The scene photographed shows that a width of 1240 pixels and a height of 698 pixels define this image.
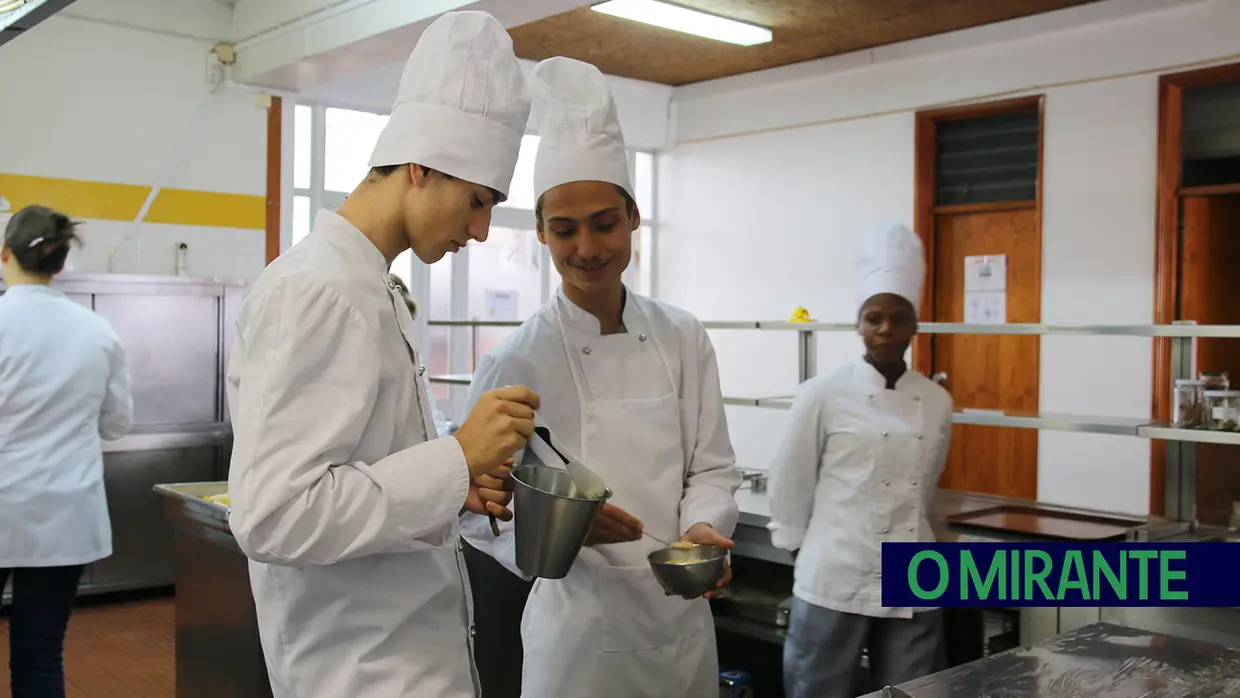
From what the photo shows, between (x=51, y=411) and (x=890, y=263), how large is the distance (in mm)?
2413

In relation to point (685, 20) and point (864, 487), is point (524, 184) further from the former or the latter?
point (864, 487)

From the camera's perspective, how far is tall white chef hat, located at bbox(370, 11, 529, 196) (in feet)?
4.26

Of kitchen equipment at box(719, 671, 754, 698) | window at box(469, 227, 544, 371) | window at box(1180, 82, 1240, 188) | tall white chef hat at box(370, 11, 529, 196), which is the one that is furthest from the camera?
window at box(469, 227, 544, 371)

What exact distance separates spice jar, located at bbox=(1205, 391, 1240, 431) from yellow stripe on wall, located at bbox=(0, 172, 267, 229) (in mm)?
4618

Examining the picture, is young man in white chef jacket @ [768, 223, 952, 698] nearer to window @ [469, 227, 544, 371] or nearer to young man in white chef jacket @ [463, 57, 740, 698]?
young man in white chef jacket @ [463, 57, 740, 698]

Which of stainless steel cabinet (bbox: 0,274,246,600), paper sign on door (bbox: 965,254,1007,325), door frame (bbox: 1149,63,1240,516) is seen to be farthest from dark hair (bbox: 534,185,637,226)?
paper sign on door (bbox: 965,254,1007,325)

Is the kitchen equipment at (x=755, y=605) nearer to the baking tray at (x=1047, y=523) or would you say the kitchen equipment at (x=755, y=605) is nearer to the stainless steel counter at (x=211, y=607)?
the baking tray at (x=1047, y=523)

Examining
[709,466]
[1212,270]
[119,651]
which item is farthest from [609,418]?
[1212,270]

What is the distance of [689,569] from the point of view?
5.33 ft

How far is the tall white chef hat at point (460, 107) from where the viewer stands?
1.30 m

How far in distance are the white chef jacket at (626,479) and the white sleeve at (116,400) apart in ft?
5.79

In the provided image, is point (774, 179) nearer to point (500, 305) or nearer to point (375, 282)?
point (500, 305)

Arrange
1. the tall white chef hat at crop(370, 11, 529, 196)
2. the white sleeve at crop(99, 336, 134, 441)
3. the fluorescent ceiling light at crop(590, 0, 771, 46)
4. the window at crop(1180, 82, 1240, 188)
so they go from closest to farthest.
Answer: the tall white chef hat at crop(370, 11, 529, 196)
the white sleeve at crop(99, 336, 134, 441)
the window at crop(1180, 82, 1240, 188)
the fluorescent ceiling light at crop(590, 0, 771, 46)

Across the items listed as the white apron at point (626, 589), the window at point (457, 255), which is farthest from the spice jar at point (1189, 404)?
the window at point (457, 255)
